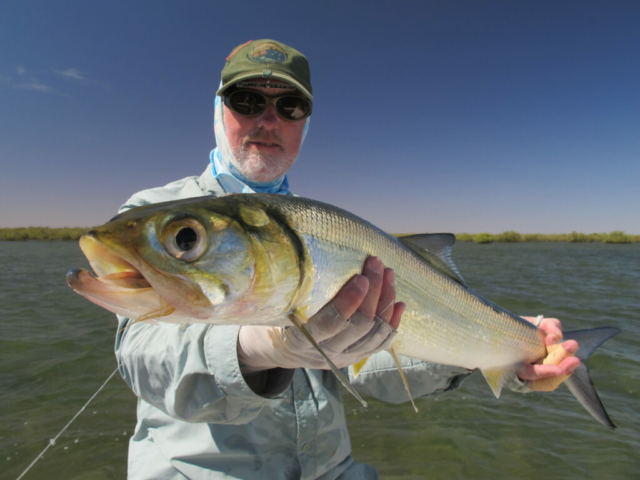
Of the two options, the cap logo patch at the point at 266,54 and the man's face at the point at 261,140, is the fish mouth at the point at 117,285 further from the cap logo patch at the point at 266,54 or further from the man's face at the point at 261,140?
the cap logo patch at the point at 266,54

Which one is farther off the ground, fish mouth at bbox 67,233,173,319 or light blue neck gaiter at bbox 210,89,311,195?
light blue neck gaiter at bbox 210,89,311,195

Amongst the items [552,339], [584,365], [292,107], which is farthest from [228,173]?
[584,365]

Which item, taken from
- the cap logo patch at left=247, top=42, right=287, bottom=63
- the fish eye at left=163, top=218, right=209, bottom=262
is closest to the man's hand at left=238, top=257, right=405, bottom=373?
the fish eye at left=163, top=218, right=209, bottom=262

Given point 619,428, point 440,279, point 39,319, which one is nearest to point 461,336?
point 440,279

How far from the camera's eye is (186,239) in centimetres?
120

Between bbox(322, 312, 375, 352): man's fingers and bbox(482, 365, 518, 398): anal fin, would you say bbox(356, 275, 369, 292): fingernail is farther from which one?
bbox(482, 365, 518, 398): anal fin

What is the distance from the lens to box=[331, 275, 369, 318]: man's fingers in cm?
150

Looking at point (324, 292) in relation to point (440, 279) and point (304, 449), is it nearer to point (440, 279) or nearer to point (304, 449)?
point (440, 279)

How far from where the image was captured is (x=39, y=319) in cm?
1025

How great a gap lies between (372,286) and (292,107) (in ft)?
6.93

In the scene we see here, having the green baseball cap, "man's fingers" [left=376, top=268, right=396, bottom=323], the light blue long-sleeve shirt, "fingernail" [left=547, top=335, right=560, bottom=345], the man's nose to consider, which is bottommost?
the light blue long-sleeve shirt

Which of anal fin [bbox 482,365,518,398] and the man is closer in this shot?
the man

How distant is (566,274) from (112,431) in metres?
21.9

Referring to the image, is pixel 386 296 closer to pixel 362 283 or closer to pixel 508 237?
pixel 362 283
